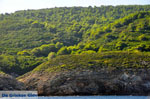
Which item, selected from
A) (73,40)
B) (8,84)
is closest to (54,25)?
(73,40)

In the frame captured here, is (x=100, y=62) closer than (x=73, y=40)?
Yes

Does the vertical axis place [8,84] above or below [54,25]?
below

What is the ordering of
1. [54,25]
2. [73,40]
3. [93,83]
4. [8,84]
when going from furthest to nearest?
[54,25], [73,40], [93,83], [8,84]

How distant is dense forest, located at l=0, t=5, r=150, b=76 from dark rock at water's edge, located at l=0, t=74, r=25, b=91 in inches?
255

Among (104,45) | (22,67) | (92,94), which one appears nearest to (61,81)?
(92,94)

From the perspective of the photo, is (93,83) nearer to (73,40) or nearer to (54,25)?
(73,40)

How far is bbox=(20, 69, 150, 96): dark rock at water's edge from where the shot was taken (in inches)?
1527

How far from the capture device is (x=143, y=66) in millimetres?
41906

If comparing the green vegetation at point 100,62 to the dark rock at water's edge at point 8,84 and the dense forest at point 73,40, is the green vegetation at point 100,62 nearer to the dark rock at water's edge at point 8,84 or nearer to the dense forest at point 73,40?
the dense forest at point 73,40

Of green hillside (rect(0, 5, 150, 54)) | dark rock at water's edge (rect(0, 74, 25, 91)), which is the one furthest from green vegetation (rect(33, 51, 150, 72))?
green hillside (rect(0, 5, 150, 54))

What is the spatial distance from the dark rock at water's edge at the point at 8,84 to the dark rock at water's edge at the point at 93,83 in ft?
4.46

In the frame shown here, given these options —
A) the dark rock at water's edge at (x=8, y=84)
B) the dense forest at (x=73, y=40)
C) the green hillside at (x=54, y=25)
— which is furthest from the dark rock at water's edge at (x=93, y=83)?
the green hillside at (x=54, y=25)

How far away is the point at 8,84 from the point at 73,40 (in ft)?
134

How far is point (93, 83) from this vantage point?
39.3 m
